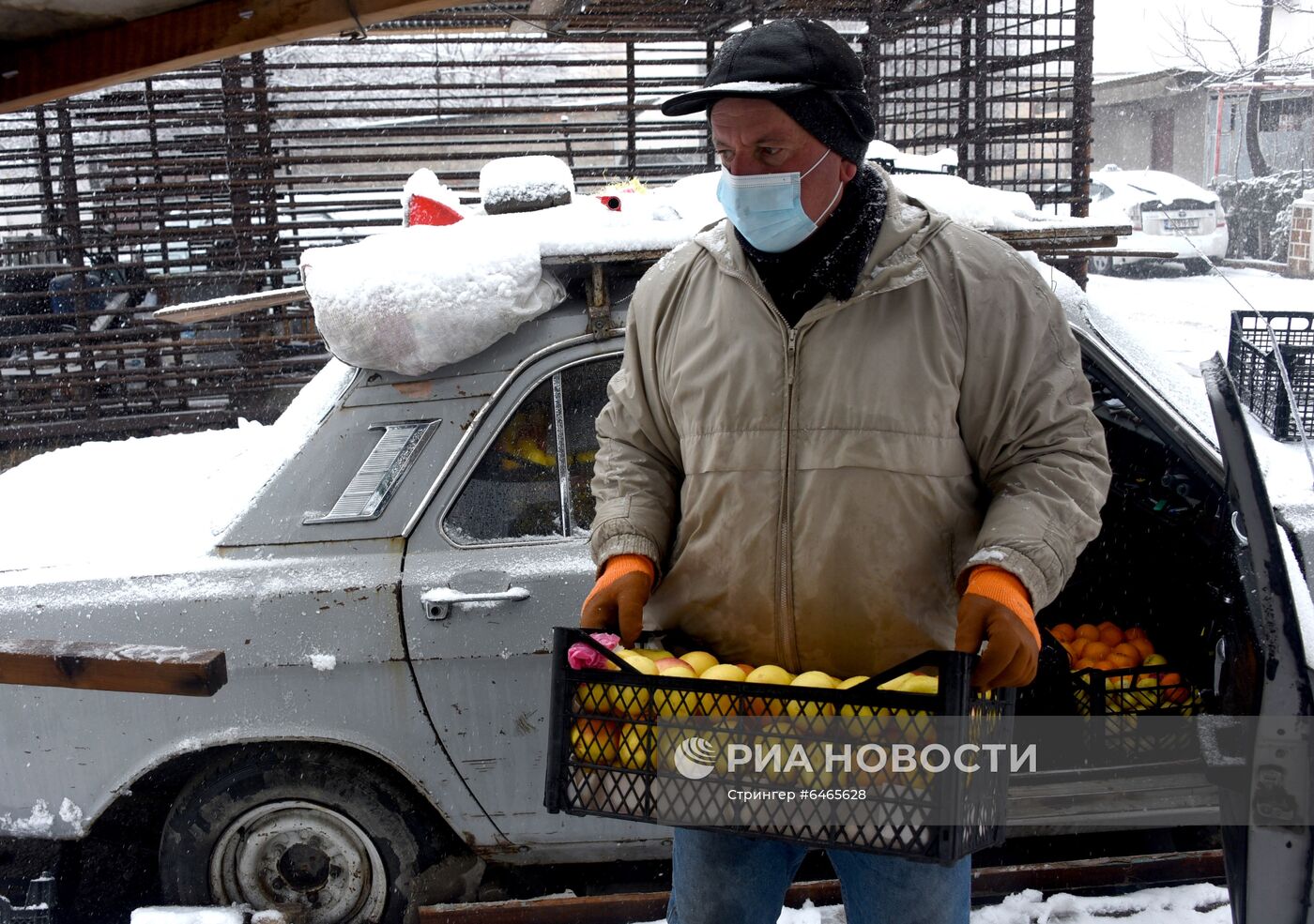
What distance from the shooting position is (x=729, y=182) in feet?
6.94

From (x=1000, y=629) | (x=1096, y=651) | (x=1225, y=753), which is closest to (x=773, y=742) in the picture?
(x=1000, y=629)

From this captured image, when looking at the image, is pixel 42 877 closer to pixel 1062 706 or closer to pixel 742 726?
pixel 742 726

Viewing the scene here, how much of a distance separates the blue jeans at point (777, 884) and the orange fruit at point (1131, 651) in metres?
1.93

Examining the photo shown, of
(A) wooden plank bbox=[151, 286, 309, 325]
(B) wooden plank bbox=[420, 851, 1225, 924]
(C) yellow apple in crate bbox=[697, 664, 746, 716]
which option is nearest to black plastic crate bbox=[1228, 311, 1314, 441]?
(B) wooden plank bbox=[420, 851, 1225, 924]

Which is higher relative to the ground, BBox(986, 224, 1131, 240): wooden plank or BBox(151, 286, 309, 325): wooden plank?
BBox(986, 224, 1131, 240): wooden plank

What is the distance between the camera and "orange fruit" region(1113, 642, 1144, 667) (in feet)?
12.5

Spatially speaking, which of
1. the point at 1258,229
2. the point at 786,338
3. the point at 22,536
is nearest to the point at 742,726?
the point at 786,338

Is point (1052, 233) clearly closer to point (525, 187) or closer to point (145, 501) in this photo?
point (525, 187)

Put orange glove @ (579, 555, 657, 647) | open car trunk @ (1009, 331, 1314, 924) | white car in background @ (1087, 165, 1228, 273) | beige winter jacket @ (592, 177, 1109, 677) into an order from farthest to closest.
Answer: white car in background @ (1087, 165, 1228, 273)
open car trunk @ (1009, 331, 1314, 924)
orange glove @ (579, 555, 657, 647)
beige winter jacket @ (592, 177, 1109, 677)

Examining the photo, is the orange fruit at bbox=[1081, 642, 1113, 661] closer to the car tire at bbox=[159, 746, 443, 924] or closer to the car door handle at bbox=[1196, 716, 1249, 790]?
the car door handle at bbox=[1196, 716, 1249, 790]

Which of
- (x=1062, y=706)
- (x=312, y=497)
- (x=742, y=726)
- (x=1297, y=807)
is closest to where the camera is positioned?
(x=742, y=726)

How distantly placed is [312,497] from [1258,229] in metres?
14.7

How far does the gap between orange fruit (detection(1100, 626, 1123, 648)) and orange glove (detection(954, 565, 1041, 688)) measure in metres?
2.22

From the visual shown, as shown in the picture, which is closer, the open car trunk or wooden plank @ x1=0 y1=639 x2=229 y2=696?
wooden plank @ x1=0 y1=639 x2=229 y2=696
